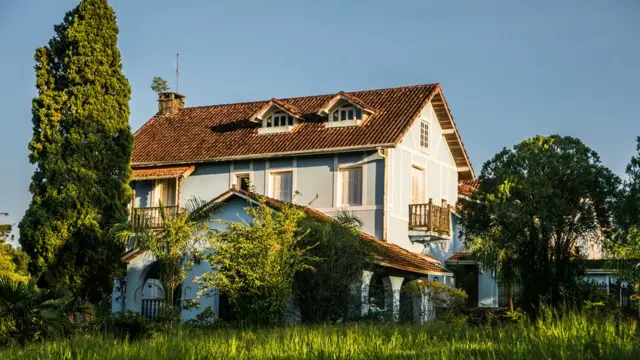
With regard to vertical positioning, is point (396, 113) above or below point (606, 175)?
above

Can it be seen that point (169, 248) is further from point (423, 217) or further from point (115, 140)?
point (423, 217)

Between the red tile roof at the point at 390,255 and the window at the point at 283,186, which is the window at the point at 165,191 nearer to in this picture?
the window at the point at 283,186

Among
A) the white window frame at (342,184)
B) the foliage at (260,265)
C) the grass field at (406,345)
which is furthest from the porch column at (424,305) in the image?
the grass field at (406,345)

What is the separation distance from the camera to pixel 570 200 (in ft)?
104

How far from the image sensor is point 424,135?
38.2 metres

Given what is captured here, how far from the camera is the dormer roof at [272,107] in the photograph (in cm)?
3772

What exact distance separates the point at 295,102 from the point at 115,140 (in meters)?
9.74

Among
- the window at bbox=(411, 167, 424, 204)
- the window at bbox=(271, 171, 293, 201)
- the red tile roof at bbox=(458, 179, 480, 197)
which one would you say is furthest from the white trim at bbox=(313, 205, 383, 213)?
the red tile roof at bbox=(458, 179, 480, 197)

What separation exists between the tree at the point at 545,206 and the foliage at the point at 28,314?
540 inches

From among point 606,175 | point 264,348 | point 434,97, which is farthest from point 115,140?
point 264,348

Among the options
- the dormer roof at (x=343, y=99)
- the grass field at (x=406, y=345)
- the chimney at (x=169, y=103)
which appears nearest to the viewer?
the grass field at (x=406, y=345)

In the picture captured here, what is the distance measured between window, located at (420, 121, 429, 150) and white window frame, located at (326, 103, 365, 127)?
2.59 m

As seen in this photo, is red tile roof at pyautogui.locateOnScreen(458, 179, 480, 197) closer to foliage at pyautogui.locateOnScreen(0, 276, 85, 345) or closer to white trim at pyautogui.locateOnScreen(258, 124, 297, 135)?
white trim at pyautogui.locateOnScreen(258, 124, 297, 135)

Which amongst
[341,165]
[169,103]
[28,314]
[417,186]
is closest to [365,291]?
[341,165]
